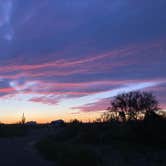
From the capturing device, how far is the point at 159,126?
38312 mm

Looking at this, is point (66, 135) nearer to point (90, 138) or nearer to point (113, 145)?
point (90, 138)

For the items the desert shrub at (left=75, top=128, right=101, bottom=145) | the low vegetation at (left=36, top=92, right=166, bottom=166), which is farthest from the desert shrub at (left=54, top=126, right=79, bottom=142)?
the desert shrub at (left=75, top=128, right=101, bottom=145)

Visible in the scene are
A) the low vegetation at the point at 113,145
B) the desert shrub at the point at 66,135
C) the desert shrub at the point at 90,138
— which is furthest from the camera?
the desert shrub at the point at 66,135

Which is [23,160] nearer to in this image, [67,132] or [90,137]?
[90,137]

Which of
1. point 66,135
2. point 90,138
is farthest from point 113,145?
point 66,135

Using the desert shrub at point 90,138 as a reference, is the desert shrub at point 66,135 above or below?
above

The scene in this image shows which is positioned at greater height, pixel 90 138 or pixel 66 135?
pixel 66 135

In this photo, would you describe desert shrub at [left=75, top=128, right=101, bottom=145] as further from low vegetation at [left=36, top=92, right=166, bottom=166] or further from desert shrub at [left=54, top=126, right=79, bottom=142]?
desert shrub at [left=54, top=126, right=79, bottom=142]

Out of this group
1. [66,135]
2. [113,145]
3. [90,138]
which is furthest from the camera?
[66,135]

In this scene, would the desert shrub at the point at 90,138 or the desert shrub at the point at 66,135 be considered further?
the desert shrub at the point at 66,135

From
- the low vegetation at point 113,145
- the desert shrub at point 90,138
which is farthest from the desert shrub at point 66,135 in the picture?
the desert shrub at point 90,138

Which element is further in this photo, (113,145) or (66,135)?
(66,135)

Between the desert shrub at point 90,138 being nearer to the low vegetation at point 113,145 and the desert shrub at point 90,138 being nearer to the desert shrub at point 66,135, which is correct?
the low vegetation at point 113,145

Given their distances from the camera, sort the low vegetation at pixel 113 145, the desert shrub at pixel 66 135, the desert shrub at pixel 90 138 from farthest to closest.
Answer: the desert shrub at pixel 66 135
the desert shrub at pixel 90 138
the low vegetation at pixel 113 145
